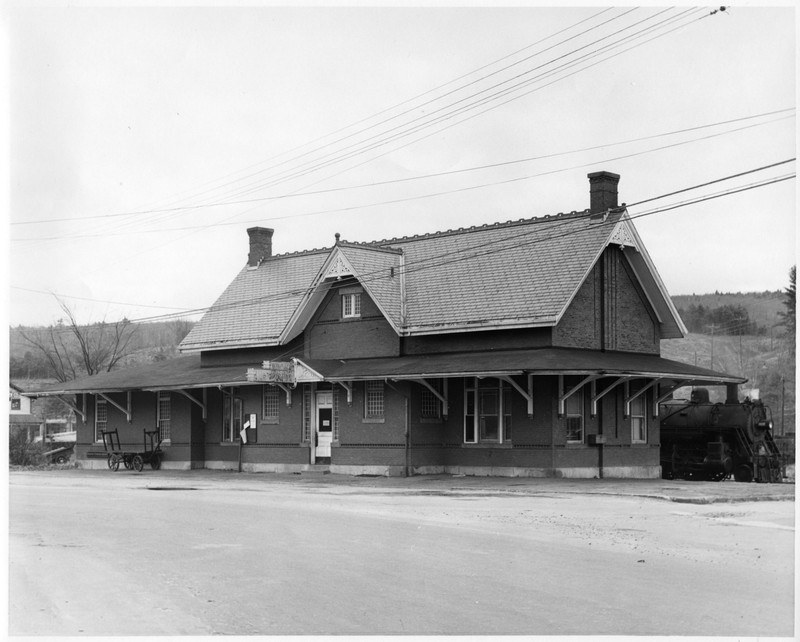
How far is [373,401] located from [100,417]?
1442cm

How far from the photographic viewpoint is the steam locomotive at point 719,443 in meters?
37.1

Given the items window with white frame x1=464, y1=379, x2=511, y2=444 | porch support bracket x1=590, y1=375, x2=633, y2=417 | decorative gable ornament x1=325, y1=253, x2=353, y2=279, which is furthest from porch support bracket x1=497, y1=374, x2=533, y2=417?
decorative gable ornament x1=325, y1=253, x2=353, y2=279

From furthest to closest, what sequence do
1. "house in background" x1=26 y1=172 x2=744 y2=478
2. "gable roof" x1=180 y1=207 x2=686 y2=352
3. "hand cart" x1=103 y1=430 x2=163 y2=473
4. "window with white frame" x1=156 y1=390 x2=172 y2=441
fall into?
1. "window with white frame" x1=156 y1=390 x2=172 y2=441
2. "hand cart" x1=103 y1=430 x2=163 y2=473
3. "gable roof" x1=180 y1=207 x2=686 y2=352
4. "house in background" x1=26 y1=172 x2=744 y2=478

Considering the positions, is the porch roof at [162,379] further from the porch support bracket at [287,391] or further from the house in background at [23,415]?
the house in background at [23,415]

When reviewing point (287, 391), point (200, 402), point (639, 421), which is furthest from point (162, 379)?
point (639, 421)

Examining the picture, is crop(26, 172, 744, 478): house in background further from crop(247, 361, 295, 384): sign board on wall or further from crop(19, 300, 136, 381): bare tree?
crop(19, 300, 136, 381): bare tree

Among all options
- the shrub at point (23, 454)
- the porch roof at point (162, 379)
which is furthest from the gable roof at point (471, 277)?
the shrub at point (23, 454)

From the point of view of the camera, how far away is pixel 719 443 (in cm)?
3700

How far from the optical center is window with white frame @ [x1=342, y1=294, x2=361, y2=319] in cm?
3569

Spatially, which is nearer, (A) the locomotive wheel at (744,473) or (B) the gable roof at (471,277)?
(B) the gable roof at (471,277)

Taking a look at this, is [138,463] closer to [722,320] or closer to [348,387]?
[348,387]

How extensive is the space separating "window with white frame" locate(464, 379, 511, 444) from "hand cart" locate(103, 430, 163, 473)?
1319 cm

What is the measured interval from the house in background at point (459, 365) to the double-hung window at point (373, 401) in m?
0.04

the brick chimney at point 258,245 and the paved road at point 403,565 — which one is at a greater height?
the brick chimney at point 258,245
